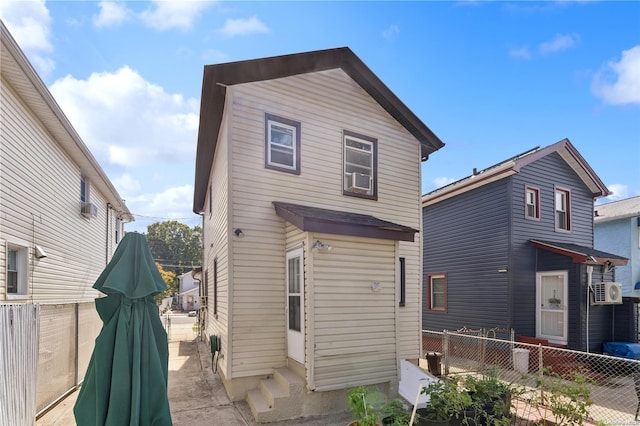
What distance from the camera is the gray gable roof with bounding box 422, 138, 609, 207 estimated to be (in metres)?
10.2

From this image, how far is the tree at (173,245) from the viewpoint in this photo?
57.1 metres

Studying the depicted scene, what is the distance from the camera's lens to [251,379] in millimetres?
6238

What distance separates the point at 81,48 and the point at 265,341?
6937 millimetres

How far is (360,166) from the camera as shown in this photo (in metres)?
8.05

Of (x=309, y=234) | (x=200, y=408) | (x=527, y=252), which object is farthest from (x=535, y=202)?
(x=200, y=408)

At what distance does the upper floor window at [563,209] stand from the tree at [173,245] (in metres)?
53.3

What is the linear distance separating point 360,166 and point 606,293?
7.77 meters

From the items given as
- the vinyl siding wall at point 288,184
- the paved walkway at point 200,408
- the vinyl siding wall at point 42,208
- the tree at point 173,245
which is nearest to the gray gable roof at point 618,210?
the vinyl siding wall at point 288,184

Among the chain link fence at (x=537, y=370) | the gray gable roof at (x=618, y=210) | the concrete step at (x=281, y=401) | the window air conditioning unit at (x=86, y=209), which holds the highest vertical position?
the gray gable roof at (x=618, y=210)

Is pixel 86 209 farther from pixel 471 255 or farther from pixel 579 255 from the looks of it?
pixel 579 255

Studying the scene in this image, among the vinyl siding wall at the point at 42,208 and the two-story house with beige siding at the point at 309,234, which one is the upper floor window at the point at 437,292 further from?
the vinyl siding wall at the point at 42,208

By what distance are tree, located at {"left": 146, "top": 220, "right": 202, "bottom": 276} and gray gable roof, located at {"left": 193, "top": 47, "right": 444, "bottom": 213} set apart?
51323 mm

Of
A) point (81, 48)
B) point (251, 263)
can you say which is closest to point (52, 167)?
point (81, 48)

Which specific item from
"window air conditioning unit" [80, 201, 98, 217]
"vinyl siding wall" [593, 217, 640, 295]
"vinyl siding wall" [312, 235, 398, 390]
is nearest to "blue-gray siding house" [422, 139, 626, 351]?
"vinyl siding wall" [593, 217, 640, 295]
